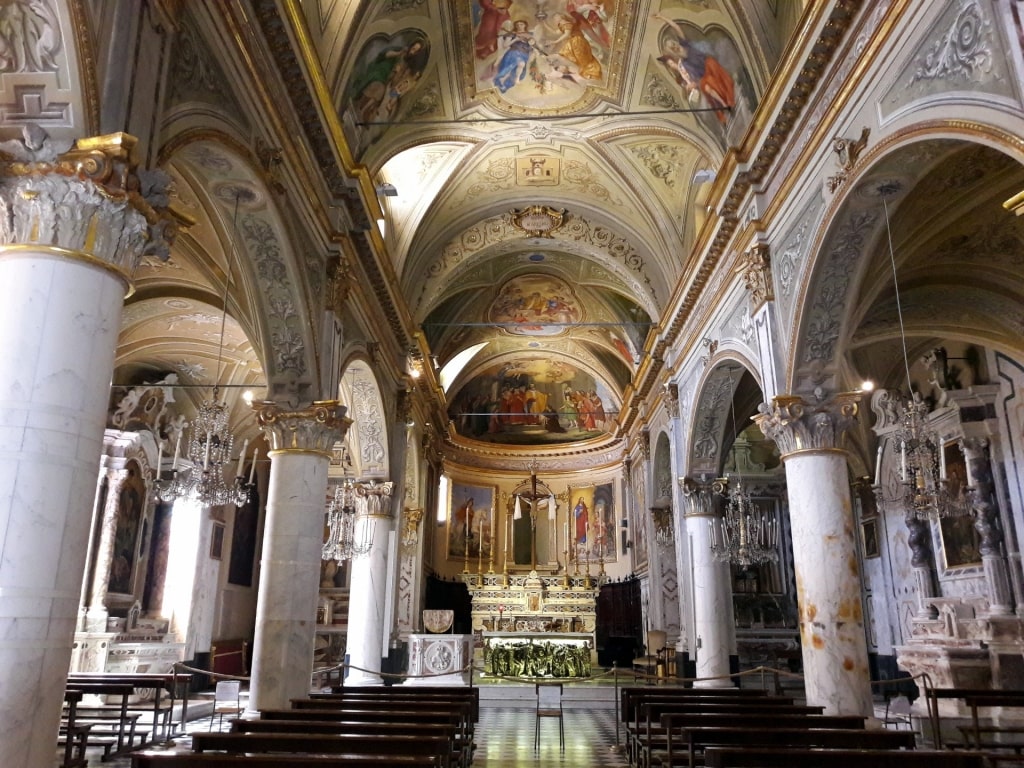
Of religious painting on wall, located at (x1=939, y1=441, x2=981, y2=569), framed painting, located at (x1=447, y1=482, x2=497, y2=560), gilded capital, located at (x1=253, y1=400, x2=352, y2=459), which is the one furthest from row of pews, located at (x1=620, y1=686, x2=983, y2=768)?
framed painting, located at (x1=447, y1=482, x2=497, y2=560)

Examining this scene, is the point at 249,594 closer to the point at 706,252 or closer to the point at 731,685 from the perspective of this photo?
the point at 731,685

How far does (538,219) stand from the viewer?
19.2 m

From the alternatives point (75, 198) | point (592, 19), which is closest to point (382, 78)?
point (592, 19)

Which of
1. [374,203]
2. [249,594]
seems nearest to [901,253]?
[374,203]

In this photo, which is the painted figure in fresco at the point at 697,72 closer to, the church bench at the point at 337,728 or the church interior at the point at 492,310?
the church interior at the point at 492,310

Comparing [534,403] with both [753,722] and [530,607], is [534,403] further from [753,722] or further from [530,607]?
[753,722]

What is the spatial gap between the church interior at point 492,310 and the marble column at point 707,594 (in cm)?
6

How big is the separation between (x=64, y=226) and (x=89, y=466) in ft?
5.14

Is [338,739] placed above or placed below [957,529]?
below

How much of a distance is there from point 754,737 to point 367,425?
38.4ft

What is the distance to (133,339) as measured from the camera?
15984 mm

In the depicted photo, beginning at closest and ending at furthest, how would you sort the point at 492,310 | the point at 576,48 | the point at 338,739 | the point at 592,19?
the point at 338,739, the point at 592,19, the point at 576,48, the point at 492,310

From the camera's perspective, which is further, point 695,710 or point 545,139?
point 545,139

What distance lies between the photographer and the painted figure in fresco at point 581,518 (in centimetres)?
2917
